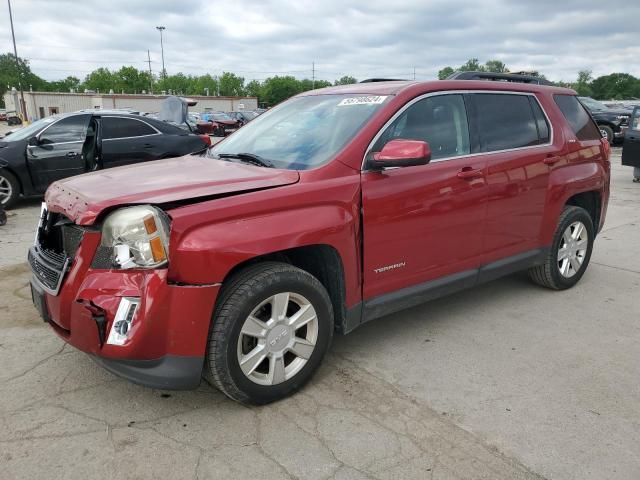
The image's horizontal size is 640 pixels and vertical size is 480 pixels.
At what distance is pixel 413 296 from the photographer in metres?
3.55

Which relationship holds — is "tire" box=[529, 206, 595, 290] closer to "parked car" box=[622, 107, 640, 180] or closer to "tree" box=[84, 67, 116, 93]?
"parked car" box=[622, 107, 640, 180]

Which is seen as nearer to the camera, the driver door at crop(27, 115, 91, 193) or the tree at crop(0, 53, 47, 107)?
the driver door at crop(27, 115, 91, 193)

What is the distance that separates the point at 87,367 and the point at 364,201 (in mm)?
1983

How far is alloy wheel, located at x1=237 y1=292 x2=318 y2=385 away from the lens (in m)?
2.80

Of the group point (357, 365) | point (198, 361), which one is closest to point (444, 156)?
point (357, 365)

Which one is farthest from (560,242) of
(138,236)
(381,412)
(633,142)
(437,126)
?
(633,142)

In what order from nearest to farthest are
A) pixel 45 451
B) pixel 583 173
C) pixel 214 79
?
pixel 45 451 < pixel 583 173 < pixel 214 79

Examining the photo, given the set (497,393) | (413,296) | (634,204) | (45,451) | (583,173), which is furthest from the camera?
(634,204)

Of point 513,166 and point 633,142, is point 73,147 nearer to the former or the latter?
point 513,166

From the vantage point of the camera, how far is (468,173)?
3682 millimetres

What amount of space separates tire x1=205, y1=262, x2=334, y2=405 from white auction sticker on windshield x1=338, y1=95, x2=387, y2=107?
1272 mm

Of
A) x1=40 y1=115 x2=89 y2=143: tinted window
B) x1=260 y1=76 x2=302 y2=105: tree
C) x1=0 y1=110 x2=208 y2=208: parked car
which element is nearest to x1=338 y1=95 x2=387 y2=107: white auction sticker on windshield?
x1=0 y1=110 x2=208 y2=208: parked car

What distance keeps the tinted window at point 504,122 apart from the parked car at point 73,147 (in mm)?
5246

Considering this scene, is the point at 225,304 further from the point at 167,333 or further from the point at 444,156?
the point at 444,156
